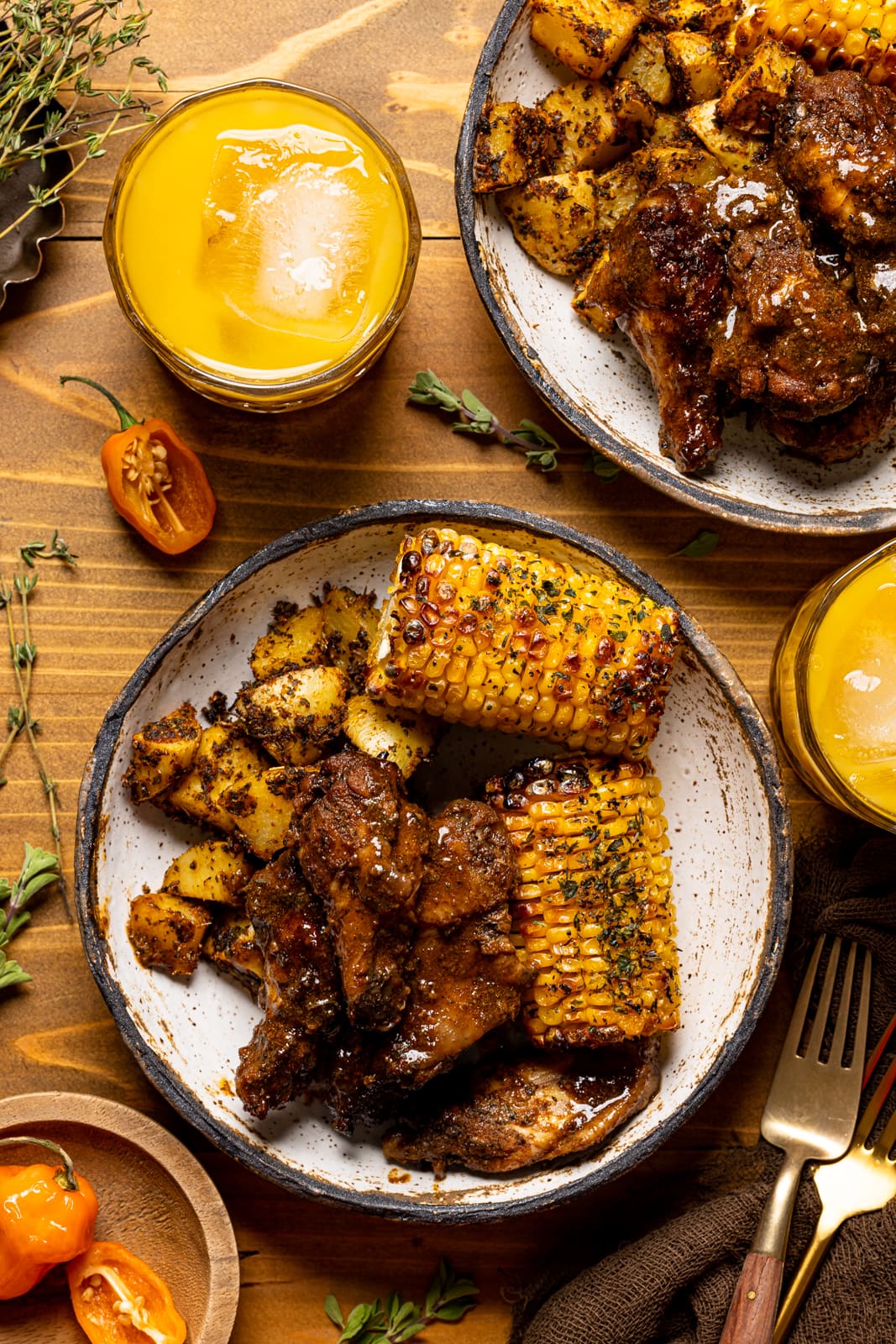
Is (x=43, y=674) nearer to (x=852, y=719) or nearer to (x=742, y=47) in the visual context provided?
(x=852, y=719)

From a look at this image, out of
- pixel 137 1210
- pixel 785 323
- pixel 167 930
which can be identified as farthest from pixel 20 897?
pixel 785 323

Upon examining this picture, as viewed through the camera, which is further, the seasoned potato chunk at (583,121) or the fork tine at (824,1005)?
the fork tine at (824,1005)

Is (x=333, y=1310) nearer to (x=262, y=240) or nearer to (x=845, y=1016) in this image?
(x=845, y=1016)

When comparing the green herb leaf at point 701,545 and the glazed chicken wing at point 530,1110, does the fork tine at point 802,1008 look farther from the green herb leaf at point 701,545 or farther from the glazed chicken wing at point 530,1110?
the green herb leaf at point 701,545

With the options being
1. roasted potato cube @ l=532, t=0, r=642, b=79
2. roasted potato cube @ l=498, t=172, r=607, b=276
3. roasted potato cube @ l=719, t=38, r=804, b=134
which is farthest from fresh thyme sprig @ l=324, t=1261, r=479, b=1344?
roasted potato cube @ l=532, t=0, r=642, b=79

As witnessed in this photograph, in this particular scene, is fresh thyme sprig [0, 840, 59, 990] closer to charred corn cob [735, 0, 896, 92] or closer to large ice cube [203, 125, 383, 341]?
large ice cube [203, 125, 383, 341]

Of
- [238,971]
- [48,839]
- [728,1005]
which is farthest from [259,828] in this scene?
[728,1005]

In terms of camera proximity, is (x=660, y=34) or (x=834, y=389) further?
(x=660, y=34)

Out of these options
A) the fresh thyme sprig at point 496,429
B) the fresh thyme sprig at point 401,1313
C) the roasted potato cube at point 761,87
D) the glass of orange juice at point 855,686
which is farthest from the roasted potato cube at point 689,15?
the fresh thyme sprig at point 401,1313
